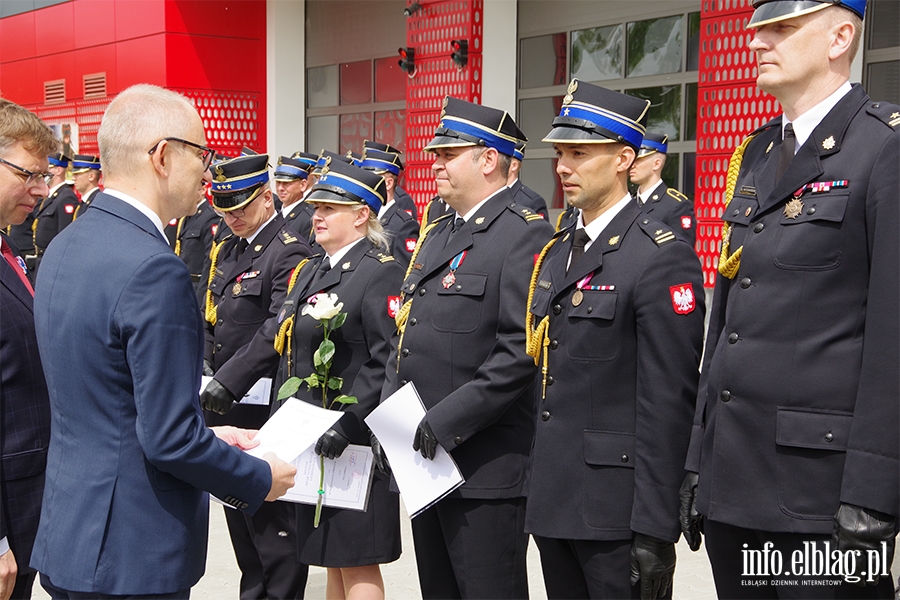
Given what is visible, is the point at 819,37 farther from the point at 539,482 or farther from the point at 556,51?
the point at 556,51

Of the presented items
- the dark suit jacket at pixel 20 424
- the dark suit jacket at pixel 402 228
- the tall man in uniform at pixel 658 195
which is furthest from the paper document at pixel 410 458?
the tall man in uniform at pixel 658 195

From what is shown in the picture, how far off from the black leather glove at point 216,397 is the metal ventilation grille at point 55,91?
1407 centimetres

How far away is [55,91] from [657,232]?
1627 cm

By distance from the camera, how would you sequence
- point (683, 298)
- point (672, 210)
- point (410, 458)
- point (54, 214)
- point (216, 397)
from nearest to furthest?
point (683, 298) → point (410, 458) → point (216, 397) → point (672, 210) → point (54, 214)

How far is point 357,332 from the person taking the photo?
393cm

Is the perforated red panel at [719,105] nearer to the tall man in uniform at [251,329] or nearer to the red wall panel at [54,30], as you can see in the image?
the tall man in uniform at [251,329]

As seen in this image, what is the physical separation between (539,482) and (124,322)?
4.57 ft

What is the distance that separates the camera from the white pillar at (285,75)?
14.6m

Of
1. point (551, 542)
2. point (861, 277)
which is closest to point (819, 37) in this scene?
point (861, 277)

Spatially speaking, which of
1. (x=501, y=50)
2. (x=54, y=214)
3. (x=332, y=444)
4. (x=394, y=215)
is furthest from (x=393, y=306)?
(x=54, y=214)

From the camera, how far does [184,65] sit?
13992mm

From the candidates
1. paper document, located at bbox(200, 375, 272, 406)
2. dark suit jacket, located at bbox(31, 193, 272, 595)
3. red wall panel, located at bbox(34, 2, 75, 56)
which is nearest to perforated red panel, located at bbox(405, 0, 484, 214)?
paper document, located at bbox(200, 375, 272, 406)

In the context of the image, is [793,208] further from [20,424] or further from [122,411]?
[20,424]

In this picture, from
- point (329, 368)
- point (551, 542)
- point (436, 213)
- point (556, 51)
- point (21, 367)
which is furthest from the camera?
point (556, 51)
